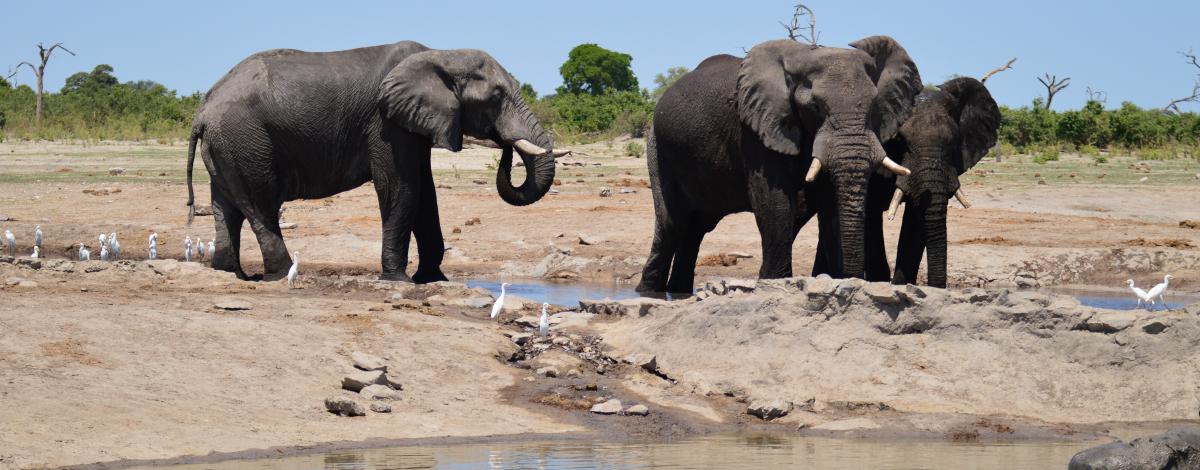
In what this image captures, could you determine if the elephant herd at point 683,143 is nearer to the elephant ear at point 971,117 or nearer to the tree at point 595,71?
the elephant ear at point 971,117

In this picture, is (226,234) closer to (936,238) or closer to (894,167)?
(894,167)

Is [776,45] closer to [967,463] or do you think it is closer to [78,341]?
[967,463]

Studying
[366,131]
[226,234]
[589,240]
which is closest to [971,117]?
[366,131]

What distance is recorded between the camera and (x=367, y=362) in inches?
413

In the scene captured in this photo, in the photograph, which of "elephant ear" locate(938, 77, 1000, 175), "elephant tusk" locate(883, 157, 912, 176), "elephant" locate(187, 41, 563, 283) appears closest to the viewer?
"elephant tusk" locate(883, 157, 912, 176)

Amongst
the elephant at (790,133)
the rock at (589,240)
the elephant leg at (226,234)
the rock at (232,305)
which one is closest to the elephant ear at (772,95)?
the elephant at (790,133)

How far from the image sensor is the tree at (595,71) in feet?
246

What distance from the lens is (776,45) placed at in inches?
527

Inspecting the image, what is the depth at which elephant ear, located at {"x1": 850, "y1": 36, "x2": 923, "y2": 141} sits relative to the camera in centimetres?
1306

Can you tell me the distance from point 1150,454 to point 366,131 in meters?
8.34

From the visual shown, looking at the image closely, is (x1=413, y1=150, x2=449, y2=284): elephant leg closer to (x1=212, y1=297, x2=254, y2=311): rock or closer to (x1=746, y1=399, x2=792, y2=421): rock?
(x1=212, y1=297, x2=254, y2=311): rock

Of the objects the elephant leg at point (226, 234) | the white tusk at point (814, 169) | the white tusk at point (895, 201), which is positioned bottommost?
the elephant leg at point (226, 234)

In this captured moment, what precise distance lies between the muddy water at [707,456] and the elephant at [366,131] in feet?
17.5

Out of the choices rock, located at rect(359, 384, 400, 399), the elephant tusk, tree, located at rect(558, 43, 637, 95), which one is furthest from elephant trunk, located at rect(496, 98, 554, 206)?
tree, located at rect(558, 43, 637, 95)
